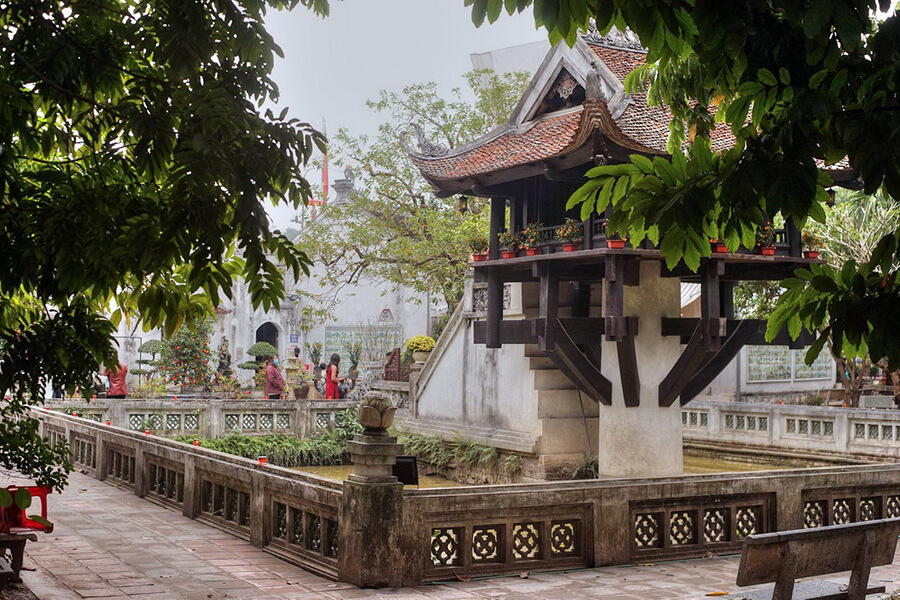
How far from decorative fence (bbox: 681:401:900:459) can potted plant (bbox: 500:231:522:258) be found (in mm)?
6023

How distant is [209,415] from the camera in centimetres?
2111

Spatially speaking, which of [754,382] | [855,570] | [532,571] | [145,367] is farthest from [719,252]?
[145,367]

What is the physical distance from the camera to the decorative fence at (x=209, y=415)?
20406 mm

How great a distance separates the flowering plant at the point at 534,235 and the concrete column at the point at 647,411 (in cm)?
151

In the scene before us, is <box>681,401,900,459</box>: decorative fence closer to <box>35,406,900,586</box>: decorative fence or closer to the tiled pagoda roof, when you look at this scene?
the tiled pagoda roof

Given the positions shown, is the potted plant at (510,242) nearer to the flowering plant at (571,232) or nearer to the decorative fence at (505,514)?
the flowering plant at (571,232)

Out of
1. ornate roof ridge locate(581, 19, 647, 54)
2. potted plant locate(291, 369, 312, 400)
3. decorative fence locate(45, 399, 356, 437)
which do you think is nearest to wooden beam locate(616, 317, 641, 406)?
ornate roof ridge locate(581, 19, 647, 54)

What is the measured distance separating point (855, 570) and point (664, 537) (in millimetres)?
2464

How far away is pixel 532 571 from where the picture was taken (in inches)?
320

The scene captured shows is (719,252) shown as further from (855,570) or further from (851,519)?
(855,570)

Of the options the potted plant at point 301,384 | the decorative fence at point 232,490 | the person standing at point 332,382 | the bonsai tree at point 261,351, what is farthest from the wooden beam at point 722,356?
the bonsai tree at point 261,351

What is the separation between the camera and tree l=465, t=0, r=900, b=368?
3.15 meters

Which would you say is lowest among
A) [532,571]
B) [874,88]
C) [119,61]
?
[532,571]

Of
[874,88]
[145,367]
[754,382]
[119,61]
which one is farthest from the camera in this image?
[145,367]
